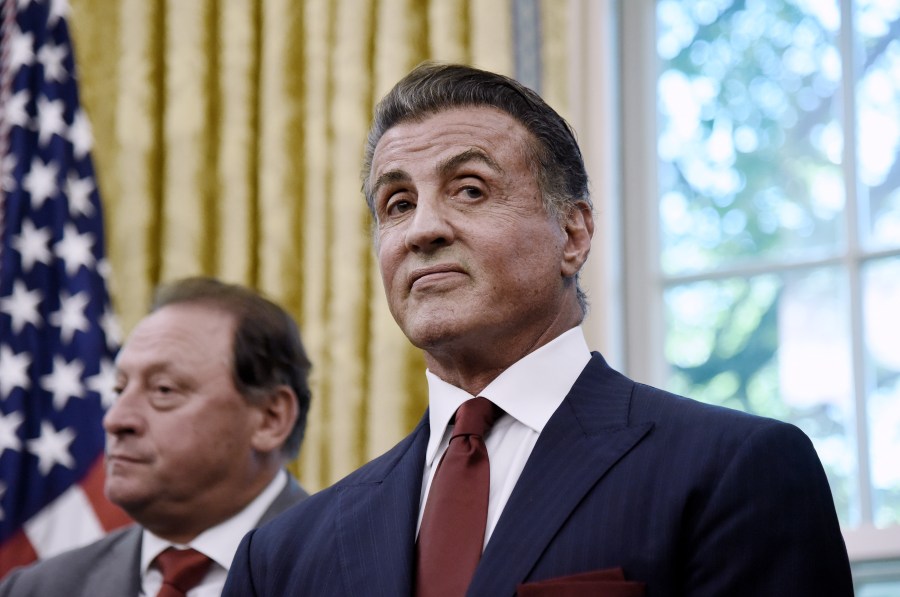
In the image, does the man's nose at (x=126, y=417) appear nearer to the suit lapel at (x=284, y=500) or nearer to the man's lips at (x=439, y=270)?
the suit lapel at (x=284, y=500)

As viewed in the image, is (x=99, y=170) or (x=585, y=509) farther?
(x=99, y=170)

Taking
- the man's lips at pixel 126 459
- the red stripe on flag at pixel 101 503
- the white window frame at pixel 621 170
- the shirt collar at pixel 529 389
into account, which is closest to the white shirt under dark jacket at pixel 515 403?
the shirt collar at pixel 529 389

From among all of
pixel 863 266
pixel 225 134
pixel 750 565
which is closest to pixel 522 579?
pixel 750 565

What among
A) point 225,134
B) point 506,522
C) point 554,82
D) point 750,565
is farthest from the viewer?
point 225,134

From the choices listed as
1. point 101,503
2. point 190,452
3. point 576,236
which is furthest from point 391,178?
point 101,503

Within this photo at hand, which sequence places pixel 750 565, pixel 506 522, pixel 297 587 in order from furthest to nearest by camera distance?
pixel 297 587, pixel 506 522, pixel 750 565

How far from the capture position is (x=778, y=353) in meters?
3.95

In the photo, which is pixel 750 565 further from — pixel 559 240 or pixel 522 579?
pixel 559 240

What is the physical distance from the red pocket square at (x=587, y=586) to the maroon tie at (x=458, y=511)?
0.44ft

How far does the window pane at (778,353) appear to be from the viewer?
150 inches

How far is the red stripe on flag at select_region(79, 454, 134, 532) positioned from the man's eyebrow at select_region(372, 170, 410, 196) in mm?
2429

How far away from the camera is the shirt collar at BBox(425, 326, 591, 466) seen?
213cm

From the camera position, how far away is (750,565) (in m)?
1.80

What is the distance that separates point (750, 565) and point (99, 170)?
11.7ft
